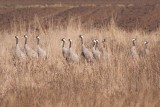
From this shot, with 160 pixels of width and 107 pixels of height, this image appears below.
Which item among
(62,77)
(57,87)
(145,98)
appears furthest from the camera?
(62,77)

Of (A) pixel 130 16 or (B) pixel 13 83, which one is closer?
(B) pixel 13 83

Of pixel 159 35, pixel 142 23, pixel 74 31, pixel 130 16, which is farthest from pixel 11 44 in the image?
pixel 130 16

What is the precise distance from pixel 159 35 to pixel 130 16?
17084 mm

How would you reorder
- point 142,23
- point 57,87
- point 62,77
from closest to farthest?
point 57,87 → point 62,77 → point 142,23

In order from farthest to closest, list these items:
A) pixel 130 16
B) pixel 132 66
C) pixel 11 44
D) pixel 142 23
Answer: pixel 130 16 → pixel 142 23 → pixel 11 44 → pixel 132 66

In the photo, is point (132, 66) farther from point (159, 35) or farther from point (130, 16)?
point (130, 16)

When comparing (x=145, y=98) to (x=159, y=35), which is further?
(x=159, y=35)

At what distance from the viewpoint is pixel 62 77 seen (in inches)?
324

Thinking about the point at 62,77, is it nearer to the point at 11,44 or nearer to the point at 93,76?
the point at 93,76

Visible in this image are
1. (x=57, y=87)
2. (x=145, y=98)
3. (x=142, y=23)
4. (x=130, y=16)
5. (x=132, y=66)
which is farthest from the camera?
(x=130, y=16)

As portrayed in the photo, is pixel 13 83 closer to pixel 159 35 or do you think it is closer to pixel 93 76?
pixel 93 76

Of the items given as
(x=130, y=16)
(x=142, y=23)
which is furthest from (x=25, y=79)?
(x=130, y=16)

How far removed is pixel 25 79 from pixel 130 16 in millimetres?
24407

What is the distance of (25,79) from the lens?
319 inches
